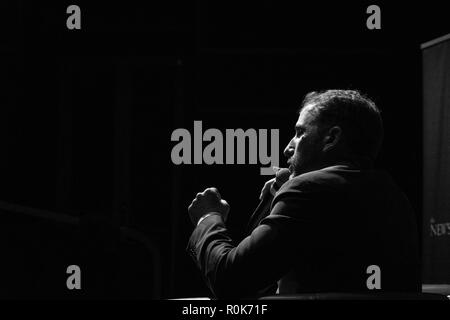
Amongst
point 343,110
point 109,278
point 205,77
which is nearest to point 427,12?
point 205,77

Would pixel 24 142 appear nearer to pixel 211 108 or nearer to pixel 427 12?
pixel 211 108

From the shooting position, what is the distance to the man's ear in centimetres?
180

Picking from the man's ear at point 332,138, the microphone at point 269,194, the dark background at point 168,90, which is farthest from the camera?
the dark background at point 168,90

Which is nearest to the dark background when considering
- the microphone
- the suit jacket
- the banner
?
the banner

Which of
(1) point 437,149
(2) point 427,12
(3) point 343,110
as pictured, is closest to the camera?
(3) point 343,110

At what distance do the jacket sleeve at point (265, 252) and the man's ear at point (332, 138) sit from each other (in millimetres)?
217

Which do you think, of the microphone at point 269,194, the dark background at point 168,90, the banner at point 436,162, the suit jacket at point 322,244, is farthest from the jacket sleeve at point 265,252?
the dark background at point 168,90

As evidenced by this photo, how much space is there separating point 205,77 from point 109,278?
1.77 meters

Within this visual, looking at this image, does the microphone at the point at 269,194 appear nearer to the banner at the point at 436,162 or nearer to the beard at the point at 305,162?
the beard at the point at 305,162

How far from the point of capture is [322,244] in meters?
1.62

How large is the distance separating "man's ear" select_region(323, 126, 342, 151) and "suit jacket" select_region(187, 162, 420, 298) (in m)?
0.08

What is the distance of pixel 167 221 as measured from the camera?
18.1 ft

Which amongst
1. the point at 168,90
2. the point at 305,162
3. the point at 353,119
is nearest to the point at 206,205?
the point at 305,162

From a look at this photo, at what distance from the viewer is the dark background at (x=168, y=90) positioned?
17.7 ft
